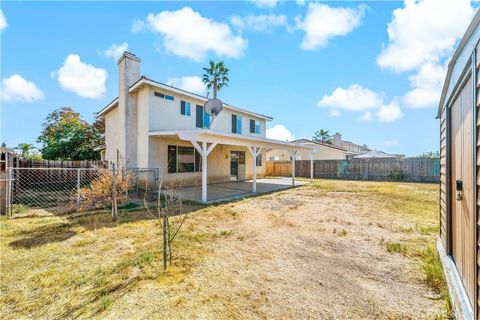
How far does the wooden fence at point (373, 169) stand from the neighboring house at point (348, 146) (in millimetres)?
8944

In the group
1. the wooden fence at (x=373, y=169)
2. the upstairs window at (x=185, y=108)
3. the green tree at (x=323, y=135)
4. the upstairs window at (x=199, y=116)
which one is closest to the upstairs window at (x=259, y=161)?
the wooden fence at (x=373, y=169)

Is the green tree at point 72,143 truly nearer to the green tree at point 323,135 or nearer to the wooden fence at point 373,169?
the wooden fence at point 373,169

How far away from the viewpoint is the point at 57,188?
1136cm

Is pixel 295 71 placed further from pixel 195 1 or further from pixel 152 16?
pixel 152 16

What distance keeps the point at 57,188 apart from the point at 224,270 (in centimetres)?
1191

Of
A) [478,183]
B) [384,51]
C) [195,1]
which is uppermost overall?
[195,1]

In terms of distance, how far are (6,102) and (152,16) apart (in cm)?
1122

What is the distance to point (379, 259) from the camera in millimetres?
3730

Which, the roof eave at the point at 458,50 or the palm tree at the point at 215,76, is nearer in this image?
the roof eave at the point at 458,50

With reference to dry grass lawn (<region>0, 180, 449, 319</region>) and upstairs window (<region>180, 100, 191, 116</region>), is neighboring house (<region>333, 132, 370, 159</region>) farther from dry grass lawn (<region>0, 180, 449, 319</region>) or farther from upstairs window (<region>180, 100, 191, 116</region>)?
dry grass lawn (<region>0, 180, 449, 319</region>)

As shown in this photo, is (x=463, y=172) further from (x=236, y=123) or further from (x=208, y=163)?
(x=236, y=123)

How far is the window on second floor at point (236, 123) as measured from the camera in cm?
1562

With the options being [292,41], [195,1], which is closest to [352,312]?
[195,1]

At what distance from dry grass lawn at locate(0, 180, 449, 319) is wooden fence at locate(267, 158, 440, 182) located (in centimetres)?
1375
